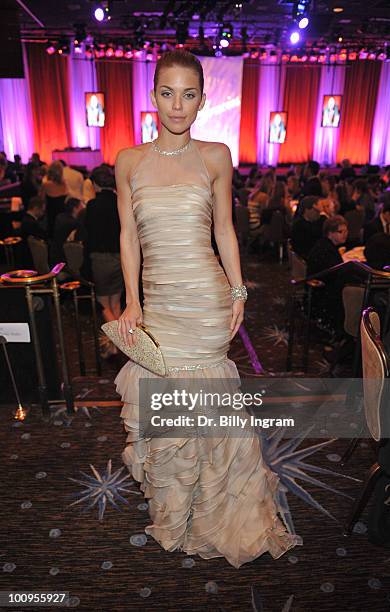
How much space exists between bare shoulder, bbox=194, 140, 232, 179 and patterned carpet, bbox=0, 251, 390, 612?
5.55 ft

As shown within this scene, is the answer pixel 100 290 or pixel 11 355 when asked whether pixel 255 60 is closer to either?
pixel 100 290

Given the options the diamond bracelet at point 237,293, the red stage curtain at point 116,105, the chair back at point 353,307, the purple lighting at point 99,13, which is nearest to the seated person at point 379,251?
the chair back at point 353,307

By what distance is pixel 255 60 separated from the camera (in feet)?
56.0

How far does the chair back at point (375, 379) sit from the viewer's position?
211 centimetres

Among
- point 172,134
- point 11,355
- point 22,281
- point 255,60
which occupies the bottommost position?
point 11,355

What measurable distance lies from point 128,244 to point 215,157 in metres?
0.52

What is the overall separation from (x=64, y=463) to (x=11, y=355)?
893 millimetres

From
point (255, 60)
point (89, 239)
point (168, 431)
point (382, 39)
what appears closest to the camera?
point (168, 431)

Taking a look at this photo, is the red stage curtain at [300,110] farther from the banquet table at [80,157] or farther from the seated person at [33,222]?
the seated person at [33,222]

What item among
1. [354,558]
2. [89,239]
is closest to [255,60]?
[89,239]

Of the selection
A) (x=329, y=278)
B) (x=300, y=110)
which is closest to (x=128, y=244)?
(x=329, y=278)

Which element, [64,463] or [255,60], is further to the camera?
[255,60]

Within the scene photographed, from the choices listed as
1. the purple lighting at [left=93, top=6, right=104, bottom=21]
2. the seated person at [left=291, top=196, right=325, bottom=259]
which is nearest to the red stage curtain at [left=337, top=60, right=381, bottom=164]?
the purple lighting at [left=93, top=6, right=104, bottom=21]

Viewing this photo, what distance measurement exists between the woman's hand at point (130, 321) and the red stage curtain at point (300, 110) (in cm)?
1715
